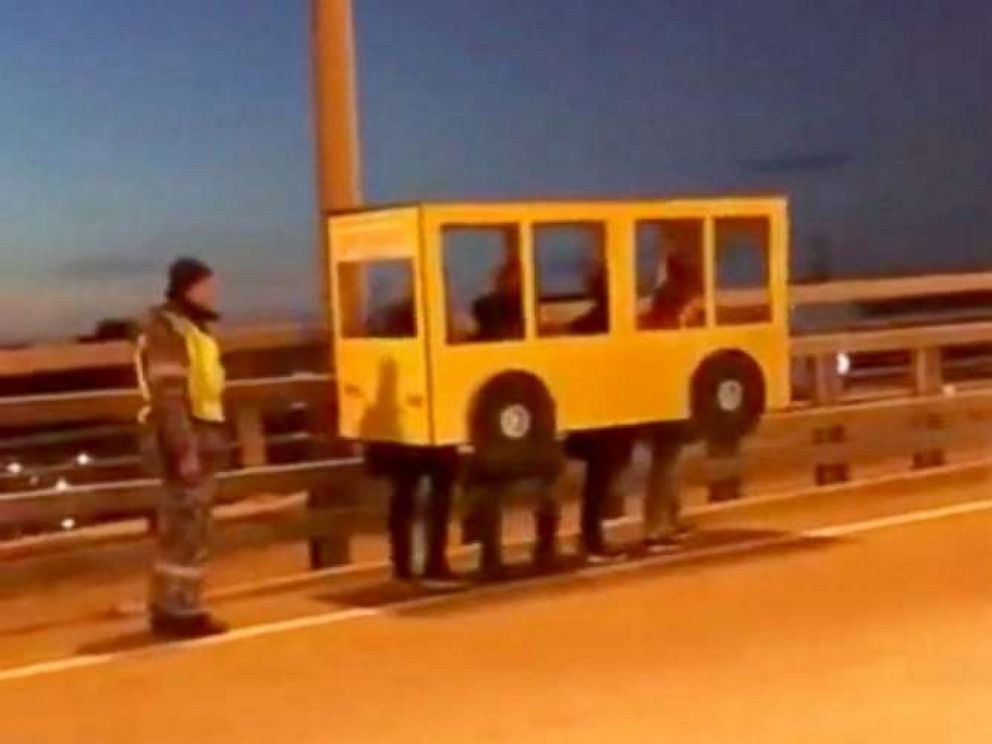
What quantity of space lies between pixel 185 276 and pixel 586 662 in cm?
252

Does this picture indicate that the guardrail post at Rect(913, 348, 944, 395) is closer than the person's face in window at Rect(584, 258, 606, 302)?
No

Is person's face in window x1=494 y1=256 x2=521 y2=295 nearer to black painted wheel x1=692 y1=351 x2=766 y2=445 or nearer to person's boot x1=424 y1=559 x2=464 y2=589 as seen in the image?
black painted wheel x1=692 y1=351 x2=766 y2=445

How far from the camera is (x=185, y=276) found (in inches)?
447

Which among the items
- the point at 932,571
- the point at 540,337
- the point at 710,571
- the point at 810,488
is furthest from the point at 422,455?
the point at 810,488

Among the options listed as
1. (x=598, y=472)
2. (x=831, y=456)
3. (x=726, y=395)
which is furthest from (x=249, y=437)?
(x=831, y=456)

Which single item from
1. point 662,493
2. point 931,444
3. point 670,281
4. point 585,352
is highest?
point 670,281

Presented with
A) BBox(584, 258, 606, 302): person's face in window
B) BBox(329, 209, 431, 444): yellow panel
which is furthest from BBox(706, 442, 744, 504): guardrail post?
BBox(329, 209, 431, 444): yellow panel

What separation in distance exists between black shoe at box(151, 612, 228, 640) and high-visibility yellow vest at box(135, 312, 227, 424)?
2.93ft

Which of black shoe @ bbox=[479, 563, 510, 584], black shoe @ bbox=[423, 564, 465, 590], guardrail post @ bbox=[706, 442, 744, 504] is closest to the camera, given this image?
black shoe @ bbox=[423, 564, 465, 590]

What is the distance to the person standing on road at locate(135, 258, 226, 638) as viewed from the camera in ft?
37.0

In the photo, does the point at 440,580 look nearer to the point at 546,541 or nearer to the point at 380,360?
the point at 546,541

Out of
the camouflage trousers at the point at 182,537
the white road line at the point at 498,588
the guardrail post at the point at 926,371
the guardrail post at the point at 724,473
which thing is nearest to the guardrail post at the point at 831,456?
the guardrail post at the point at 724,473

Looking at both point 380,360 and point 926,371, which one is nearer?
point 380,360

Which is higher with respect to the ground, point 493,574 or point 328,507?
point 328,507
